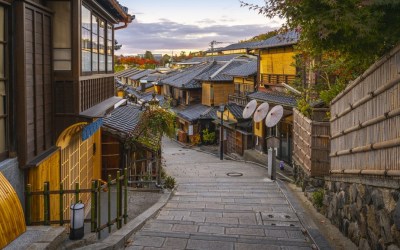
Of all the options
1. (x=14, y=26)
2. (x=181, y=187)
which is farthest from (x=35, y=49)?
(x=181, y=187)

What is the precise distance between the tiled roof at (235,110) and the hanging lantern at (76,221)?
89.2 feet

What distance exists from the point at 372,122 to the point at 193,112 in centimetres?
3984

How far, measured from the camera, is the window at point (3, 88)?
8094 millimetres

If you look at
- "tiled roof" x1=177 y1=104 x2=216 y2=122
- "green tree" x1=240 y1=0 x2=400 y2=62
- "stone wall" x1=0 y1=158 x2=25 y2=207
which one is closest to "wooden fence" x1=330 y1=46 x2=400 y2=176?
"green tree" x1=240 y1=0 x2=400 y2=62

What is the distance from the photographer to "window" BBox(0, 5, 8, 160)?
8094 millimetres

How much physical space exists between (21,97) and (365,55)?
6.70 metres

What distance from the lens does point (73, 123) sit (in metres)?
10.5

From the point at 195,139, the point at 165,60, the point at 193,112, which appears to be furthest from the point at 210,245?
the point at 165,60

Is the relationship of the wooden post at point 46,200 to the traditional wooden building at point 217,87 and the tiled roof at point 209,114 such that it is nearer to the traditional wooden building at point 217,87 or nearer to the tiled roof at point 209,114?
the tiled roof at point 209,114

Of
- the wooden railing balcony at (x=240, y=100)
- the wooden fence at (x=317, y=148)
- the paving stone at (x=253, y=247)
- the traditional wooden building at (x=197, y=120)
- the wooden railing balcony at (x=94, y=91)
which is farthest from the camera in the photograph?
the traditional wooden building at (x=197, y=120)

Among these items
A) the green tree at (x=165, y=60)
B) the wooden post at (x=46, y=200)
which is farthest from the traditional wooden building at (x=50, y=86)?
the green tree at (x=165, y=60)

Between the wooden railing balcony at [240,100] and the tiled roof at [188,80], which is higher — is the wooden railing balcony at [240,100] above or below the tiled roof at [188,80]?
below

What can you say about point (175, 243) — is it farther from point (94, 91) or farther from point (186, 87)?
point (186, 87)

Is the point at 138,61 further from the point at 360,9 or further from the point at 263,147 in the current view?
the point at 360,9
